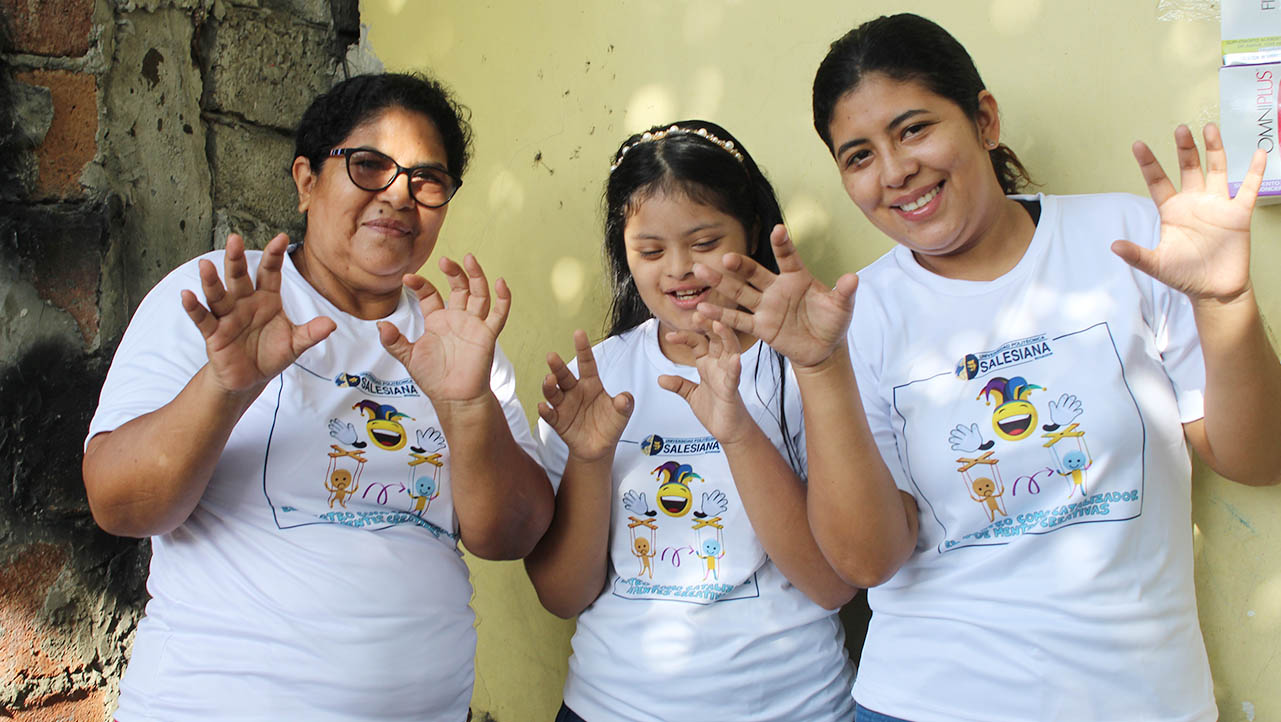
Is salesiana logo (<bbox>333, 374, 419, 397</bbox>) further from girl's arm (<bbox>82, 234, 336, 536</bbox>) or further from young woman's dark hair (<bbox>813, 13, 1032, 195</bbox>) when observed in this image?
young woman's dark hair (<bbox>813, 13, 1032, 195</bbox>)

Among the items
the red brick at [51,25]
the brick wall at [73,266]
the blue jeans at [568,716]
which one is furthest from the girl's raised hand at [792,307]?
the red brick at [51,25]

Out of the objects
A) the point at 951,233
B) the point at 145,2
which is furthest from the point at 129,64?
the point at 951,233

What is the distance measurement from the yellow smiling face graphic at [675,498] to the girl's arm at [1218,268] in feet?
2.65

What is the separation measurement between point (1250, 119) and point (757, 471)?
92 centimetres

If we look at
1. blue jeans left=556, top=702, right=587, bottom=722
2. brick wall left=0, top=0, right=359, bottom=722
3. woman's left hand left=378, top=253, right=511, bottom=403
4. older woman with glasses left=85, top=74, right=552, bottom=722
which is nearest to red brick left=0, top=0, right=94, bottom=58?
brick wall left=0, top=0, right=359, bottom=722

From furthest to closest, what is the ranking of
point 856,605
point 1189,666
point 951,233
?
point 856,605 → point 951,233 → point 1189,666

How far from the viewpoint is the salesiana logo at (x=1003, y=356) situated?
1.45m

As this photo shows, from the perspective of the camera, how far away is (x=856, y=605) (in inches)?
77.7

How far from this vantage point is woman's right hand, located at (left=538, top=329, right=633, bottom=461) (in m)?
1.68

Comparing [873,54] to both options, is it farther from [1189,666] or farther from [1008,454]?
[1189,666]

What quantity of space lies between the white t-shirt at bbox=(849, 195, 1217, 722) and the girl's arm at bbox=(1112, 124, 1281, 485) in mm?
96

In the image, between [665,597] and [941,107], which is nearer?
[941,107]

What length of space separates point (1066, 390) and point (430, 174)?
115cm

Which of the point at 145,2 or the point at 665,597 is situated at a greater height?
the point at 145,2
